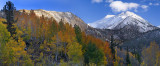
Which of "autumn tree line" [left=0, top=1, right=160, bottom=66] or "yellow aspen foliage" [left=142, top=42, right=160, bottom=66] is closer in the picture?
"autumn tree line" [left=0, top=1, right=160, bottom=66]

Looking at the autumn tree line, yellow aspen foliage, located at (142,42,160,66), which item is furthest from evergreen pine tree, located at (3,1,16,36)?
yellow aspen foliage, located at (142,42,160,66)

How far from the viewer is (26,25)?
52188mm

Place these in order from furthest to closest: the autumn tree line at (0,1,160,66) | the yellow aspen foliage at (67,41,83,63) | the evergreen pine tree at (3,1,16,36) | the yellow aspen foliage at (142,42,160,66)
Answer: the yellow aspen foliage at (142,42,160,66) → the yellow aspen foliage at (67,41,83,63) → the evergreen pine tree at (3,1,16,36) → the autumn tree line at (0,1,160,66)

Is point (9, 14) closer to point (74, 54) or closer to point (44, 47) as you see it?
point (44, 47)

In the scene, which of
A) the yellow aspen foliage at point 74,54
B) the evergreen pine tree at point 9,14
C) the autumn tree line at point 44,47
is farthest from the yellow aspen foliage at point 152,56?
the evergreen pine tree at point 9,14

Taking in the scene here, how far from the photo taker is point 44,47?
44469 millimetres

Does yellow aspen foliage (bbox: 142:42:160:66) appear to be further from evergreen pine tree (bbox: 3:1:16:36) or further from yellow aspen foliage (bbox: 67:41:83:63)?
evergreen pine tree (bbox: 3:1:16:36)

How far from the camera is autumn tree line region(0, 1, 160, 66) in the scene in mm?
23886

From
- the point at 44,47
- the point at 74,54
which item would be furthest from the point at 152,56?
the point at 44,47

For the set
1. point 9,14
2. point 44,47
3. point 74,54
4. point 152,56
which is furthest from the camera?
point 152,56

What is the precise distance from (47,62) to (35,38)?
653 inches

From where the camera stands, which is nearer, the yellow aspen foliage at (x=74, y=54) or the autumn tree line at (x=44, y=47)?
the autumn tree line at (x=44, y=47)

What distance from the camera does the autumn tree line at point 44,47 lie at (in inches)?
940

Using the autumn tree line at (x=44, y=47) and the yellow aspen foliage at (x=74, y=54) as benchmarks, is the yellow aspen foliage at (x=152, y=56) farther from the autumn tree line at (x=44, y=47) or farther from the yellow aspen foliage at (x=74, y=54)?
the yellow aspen foliage at (x=74, y=54)
